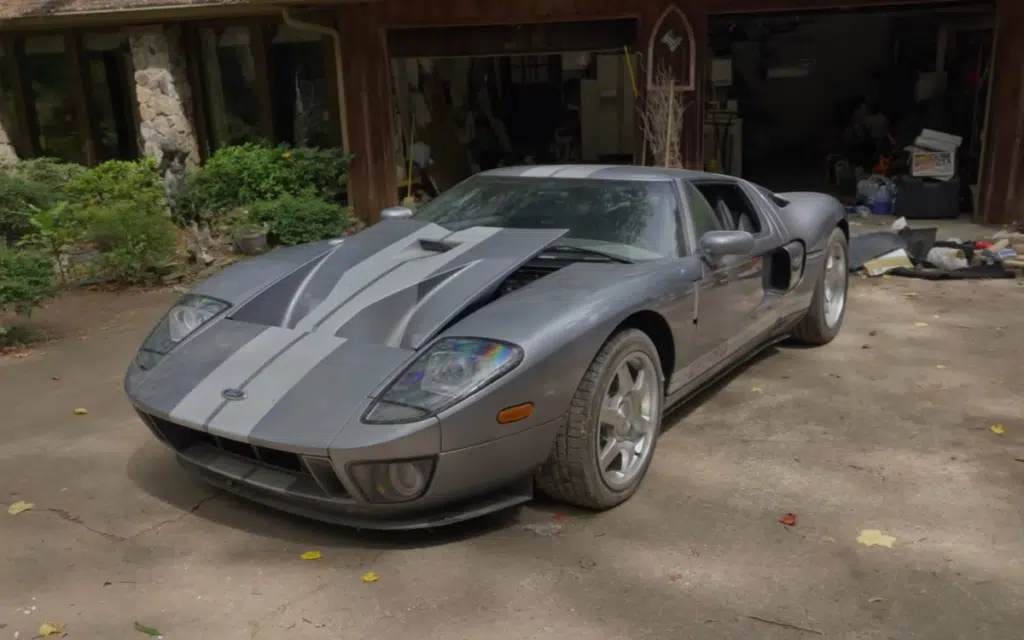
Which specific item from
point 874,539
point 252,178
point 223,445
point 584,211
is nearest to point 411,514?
point 223,445

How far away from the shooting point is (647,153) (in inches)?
404

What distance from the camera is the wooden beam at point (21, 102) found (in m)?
13.6

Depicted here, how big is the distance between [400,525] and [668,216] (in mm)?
1978

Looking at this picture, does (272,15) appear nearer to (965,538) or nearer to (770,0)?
(770,0)

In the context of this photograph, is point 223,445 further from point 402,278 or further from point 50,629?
point 402,278

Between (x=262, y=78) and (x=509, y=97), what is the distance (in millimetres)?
5114

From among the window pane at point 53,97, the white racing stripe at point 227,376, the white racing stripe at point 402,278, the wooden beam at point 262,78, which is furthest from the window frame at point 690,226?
the window pane at point 53,97

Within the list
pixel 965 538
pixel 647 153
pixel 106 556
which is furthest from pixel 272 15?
pixel 965 538

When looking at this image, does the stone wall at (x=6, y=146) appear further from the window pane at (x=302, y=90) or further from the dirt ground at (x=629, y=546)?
the dirt ground at (x=629, y=546)

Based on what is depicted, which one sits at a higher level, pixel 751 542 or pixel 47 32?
pixel 47 32

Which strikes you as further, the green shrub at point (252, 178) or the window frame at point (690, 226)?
the green shrub at point (252, 178)

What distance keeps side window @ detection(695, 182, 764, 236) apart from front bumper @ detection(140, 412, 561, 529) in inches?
80.4

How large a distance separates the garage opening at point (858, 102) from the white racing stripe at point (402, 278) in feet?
24.7

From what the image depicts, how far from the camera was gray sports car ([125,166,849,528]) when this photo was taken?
2895 millimetres
